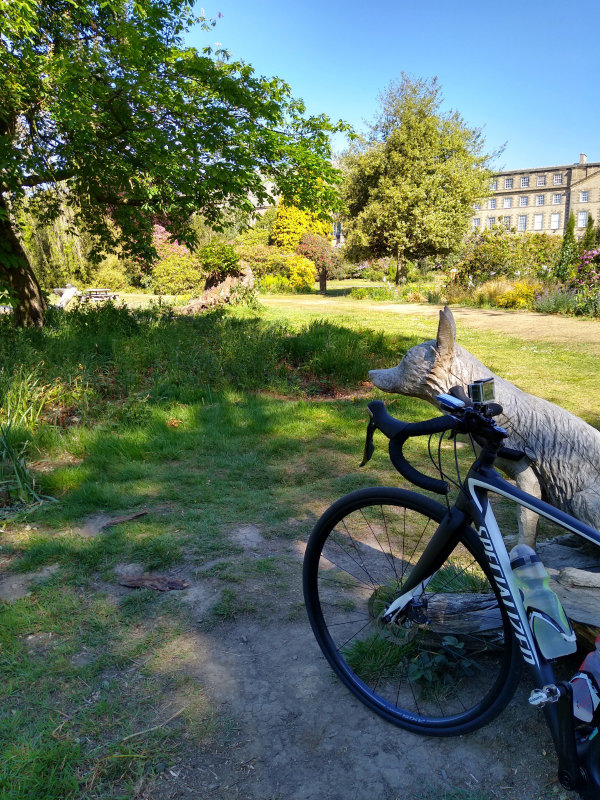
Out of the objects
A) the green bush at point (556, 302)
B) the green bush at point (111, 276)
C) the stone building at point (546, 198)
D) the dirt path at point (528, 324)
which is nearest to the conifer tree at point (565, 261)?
the green bush at point (556, 302)

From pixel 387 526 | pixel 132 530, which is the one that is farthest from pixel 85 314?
pixel 387 526

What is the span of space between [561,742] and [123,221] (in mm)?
9966

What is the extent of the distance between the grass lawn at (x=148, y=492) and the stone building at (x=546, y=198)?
63945 mm

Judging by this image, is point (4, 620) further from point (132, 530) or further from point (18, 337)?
point (18, 337)

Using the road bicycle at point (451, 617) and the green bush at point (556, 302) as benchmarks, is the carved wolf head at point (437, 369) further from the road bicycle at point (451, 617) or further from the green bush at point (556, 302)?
the green bush at point (556, 302)

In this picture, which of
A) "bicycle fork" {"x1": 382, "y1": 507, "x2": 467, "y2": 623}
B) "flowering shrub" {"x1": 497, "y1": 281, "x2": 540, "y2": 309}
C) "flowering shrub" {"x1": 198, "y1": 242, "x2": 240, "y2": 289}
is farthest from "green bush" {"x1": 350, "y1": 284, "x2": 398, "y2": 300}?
"bicycle fork" {"x1": 382, "y1": 507, "x2": 467, "y2": 623}

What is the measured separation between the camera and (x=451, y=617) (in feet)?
7.80

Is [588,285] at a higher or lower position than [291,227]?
lower

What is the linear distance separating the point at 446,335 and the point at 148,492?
2.96 m

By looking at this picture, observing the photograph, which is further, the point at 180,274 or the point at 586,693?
the point at 180,274

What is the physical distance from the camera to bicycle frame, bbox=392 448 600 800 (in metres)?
1.72

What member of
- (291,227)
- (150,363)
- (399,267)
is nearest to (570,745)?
(150,363)

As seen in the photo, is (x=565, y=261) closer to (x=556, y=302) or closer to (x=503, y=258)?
(x=503, y=258)

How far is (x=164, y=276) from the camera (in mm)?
21125
